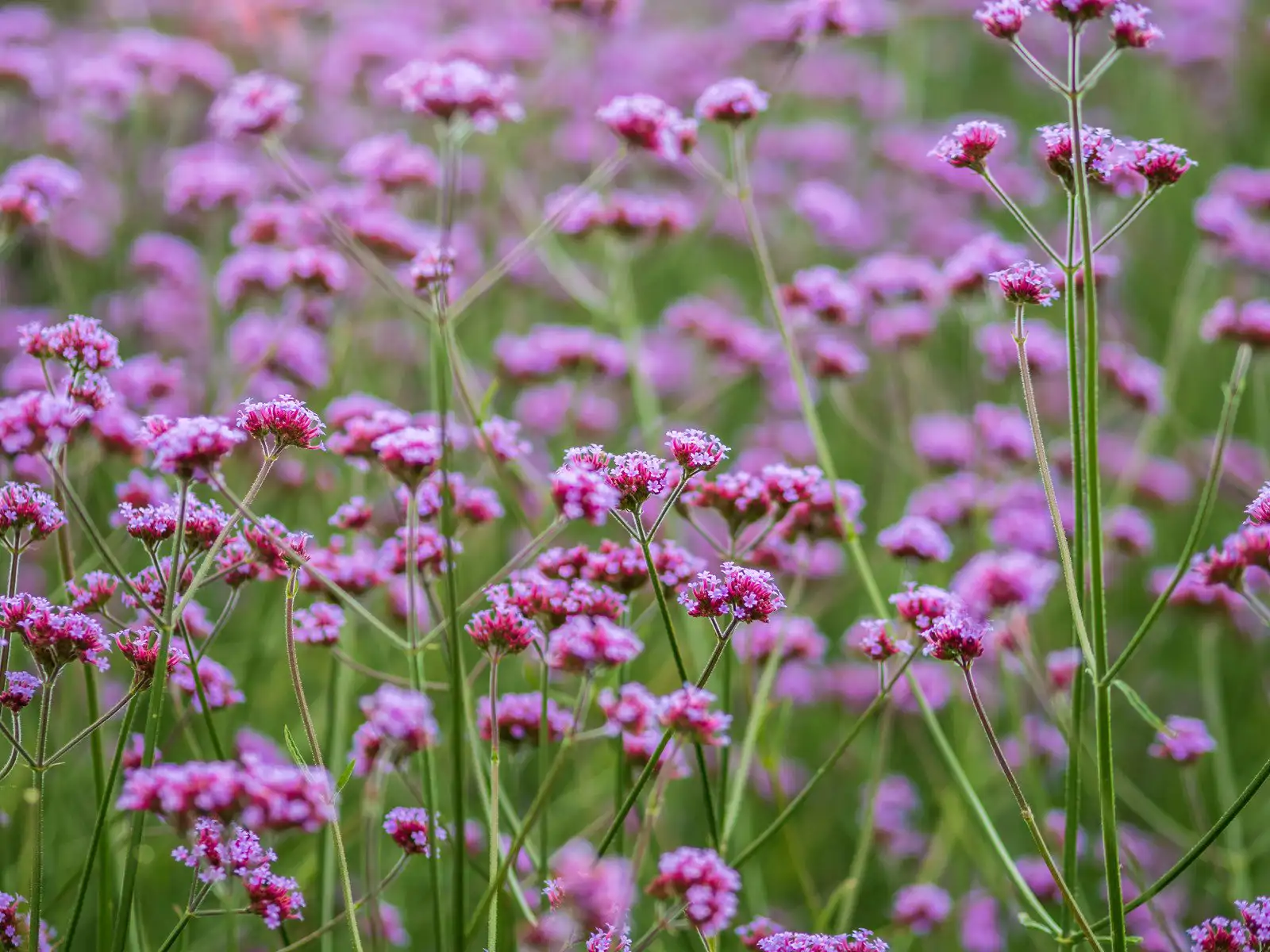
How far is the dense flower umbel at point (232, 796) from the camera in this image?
1.15 metres

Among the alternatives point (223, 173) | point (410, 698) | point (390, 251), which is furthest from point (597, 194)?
point (410, 698)

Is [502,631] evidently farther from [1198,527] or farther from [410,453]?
[1198,527]

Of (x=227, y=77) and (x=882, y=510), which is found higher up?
(x=227, y=77)

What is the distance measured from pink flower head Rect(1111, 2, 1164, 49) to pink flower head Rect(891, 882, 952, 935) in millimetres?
1808

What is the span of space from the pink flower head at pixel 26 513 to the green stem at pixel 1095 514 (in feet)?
4.74

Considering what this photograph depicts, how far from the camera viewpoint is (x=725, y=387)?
10.3 ft

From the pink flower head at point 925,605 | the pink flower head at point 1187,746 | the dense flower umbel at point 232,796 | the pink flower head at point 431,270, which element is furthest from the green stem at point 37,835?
the pink flower head at point 1187,746

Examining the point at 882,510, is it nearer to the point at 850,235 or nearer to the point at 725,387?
the point at 725,387

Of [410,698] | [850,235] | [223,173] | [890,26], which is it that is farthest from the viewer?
[890,26]

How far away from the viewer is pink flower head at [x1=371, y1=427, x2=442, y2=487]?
5.19 feet

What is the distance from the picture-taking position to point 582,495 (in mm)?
1525

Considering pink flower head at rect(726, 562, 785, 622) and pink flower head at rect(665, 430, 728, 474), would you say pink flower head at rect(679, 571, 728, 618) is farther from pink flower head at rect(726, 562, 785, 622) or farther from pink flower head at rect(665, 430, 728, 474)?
pink flower head at rect(665, 430, 728, 474)

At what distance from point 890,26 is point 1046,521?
11.2 ft

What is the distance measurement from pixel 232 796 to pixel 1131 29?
1591mm
